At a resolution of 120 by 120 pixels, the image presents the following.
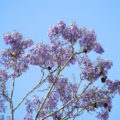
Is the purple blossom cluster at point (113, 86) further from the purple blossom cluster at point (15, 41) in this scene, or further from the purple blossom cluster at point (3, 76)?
the purple blossom cluster at point (3, 76)

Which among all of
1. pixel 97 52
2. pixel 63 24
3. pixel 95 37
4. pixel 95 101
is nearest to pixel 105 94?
pixel 95 101

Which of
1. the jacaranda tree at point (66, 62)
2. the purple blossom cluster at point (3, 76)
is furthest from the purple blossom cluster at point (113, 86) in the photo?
the purple blossom cluster at point (3, 76)

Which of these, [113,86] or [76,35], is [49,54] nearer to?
[76,35]

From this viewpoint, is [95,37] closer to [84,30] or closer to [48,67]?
[84,30]

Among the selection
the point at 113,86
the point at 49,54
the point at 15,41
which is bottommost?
the point at 113,86

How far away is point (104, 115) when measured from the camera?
12430 mm

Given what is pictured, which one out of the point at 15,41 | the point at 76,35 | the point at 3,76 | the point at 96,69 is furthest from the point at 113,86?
the point at 3,76

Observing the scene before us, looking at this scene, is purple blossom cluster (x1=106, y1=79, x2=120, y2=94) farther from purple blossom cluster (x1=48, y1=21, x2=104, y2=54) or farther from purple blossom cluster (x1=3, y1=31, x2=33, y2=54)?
purple blossom cluster (x1=3, y1=31, x2=33, y2=54)

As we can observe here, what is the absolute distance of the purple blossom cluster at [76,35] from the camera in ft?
37.0

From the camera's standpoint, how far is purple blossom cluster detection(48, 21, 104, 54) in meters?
11.3

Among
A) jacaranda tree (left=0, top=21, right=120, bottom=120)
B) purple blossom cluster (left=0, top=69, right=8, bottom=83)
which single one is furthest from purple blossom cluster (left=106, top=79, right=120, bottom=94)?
purple blossom cluster (left=0, top=69, right=8, bottom=83)

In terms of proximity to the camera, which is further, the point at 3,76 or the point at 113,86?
the point at 3,76

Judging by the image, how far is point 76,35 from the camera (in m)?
11.3

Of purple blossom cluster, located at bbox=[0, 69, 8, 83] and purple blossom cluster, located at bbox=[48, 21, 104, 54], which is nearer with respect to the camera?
purple blossom cluster, located at bbox=[48, 21, 104, 54]
